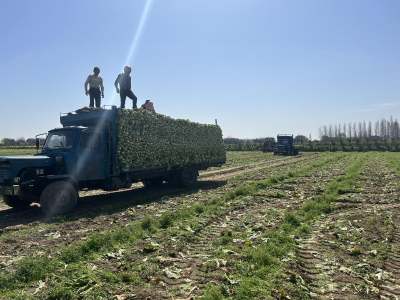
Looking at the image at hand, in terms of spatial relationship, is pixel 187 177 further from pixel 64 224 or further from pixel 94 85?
pixel 64 224

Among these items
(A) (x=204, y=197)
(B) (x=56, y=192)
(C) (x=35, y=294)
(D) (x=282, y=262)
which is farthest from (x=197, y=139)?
(C) (x=35, y=294)

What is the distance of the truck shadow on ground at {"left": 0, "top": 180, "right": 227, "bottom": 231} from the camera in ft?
27.8

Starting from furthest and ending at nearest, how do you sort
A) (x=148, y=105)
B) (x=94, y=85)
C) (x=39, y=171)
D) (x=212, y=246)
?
(x=148, y=105) < (x=94, y=85) < (x=39, y=171) < (x=212, y=246)

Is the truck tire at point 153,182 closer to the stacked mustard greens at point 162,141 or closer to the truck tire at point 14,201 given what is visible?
the stacked mustard greens at point 162,141

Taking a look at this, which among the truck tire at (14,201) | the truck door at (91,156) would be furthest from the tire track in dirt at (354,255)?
the truck tire at (14,201)

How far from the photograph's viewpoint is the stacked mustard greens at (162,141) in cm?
1141

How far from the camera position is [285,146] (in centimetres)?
4634

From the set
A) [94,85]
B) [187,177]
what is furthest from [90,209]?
[187,177]

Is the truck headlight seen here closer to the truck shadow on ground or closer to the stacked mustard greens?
the truck shadow on ground

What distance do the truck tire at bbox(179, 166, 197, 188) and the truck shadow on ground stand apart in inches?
20.2

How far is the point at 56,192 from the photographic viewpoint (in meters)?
9.06

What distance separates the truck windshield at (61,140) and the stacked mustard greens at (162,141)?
1667 mm

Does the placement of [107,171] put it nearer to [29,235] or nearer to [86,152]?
[86,152]

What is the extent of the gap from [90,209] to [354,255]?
8.14 metres
